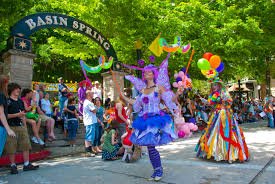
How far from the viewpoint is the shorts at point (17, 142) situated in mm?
4961

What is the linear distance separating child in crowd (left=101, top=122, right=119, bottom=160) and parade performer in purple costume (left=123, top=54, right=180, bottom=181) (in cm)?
176

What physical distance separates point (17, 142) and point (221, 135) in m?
4.06

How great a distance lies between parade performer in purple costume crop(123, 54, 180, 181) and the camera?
14.2 ft

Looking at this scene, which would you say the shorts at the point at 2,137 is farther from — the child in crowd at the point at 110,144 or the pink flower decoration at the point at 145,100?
the pink flower decoration at the point at 145,100

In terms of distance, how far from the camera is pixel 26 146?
5168 millimetres

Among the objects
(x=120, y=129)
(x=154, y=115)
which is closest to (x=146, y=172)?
(x=154, y=115)

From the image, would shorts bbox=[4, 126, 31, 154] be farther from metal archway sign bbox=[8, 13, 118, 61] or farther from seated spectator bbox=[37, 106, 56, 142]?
metal archway sign bbox=[8, 13, 118, 61]

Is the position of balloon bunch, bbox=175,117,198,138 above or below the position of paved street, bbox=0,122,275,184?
above

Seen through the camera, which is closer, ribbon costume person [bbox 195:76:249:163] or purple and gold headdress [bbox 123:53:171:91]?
purple and gold headdress [bbox 123:53:171:91]

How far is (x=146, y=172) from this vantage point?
491 cm

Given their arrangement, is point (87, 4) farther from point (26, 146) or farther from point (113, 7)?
point (26, 146)

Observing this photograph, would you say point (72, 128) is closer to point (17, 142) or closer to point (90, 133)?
point (90, 133)

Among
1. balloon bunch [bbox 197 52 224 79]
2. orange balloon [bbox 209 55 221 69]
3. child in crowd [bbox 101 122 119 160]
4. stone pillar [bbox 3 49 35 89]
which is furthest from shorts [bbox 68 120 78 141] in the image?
orange balloon [bbox 209 55 221 69]

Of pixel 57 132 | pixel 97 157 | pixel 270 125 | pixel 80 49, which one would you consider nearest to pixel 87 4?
pixel 80 49
